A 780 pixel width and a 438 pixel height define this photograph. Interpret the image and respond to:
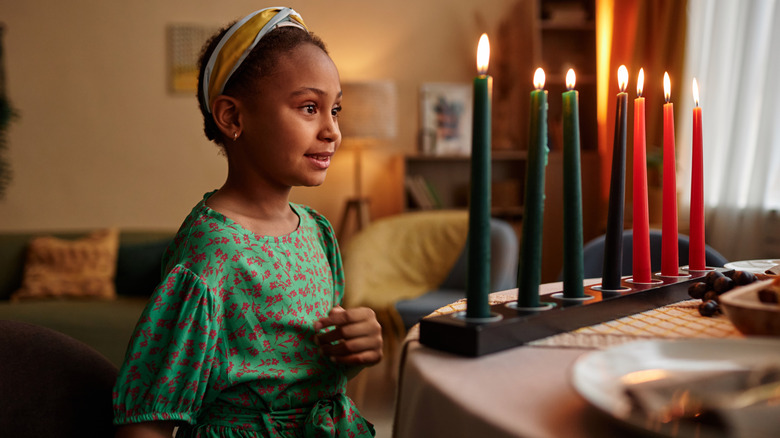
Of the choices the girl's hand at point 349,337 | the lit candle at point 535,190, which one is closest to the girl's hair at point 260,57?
the girl's hand at point 349,337

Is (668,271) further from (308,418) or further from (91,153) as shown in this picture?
(91,153)

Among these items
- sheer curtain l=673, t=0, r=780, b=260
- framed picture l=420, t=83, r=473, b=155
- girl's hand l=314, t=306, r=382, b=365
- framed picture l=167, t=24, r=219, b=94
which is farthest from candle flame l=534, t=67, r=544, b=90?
framed picture l=167, t=24, r=219, b=94

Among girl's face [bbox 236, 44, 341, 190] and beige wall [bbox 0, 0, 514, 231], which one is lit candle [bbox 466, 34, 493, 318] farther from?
beige wall [bbox 0, 0, 514, 231]

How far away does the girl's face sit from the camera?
937mm

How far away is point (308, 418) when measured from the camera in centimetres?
87

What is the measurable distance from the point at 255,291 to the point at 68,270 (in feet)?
9.19

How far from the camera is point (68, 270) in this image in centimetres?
320

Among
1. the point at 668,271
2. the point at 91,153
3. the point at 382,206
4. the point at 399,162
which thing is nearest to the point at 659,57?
the point at 399,162

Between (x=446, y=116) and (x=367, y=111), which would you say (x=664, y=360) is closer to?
(x=367, y=111)

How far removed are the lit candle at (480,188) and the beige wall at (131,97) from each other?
135 inches

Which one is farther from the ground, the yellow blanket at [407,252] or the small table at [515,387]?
the small table at [515,387]

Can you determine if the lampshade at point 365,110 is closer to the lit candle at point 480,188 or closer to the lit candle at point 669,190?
the lit candle at point 669,190

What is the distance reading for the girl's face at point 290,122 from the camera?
94cm

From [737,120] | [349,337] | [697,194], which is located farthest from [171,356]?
[737,120]
